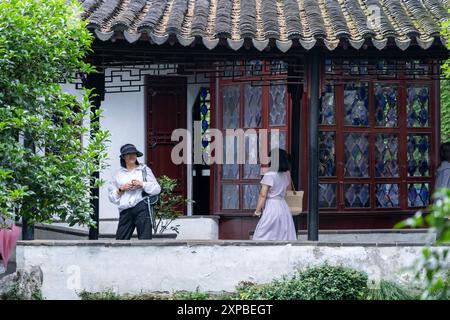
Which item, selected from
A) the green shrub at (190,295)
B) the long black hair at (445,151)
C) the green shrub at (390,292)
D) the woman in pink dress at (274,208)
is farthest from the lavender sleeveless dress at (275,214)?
the green shrub at (390,292)

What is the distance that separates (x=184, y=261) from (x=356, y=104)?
4.81m

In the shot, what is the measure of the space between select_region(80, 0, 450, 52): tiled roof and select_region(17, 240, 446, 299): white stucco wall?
218 centimetres

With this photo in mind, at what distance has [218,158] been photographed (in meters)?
14.6

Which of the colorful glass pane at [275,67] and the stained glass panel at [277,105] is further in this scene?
the stained glass panel at [277,105]

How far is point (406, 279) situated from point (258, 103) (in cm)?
453

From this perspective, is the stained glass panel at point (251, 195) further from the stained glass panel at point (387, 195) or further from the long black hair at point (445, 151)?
the long black hair at point (445, 151)

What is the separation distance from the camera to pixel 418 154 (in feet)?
47.8

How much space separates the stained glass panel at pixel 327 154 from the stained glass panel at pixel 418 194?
4.05ft

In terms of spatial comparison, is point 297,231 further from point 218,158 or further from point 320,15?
point 320,15

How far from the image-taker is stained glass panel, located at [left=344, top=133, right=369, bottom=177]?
1427cm

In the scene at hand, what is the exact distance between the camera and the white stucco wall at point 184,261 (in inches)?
413

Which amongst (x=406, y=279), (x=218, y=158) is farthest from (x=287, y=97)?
(x=406, y=279)

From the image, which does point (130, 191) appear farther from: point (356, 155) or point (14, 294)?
point (356, 155)

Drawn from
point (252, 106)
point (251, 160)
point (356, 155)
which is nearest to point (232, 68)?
point (252, 106)
